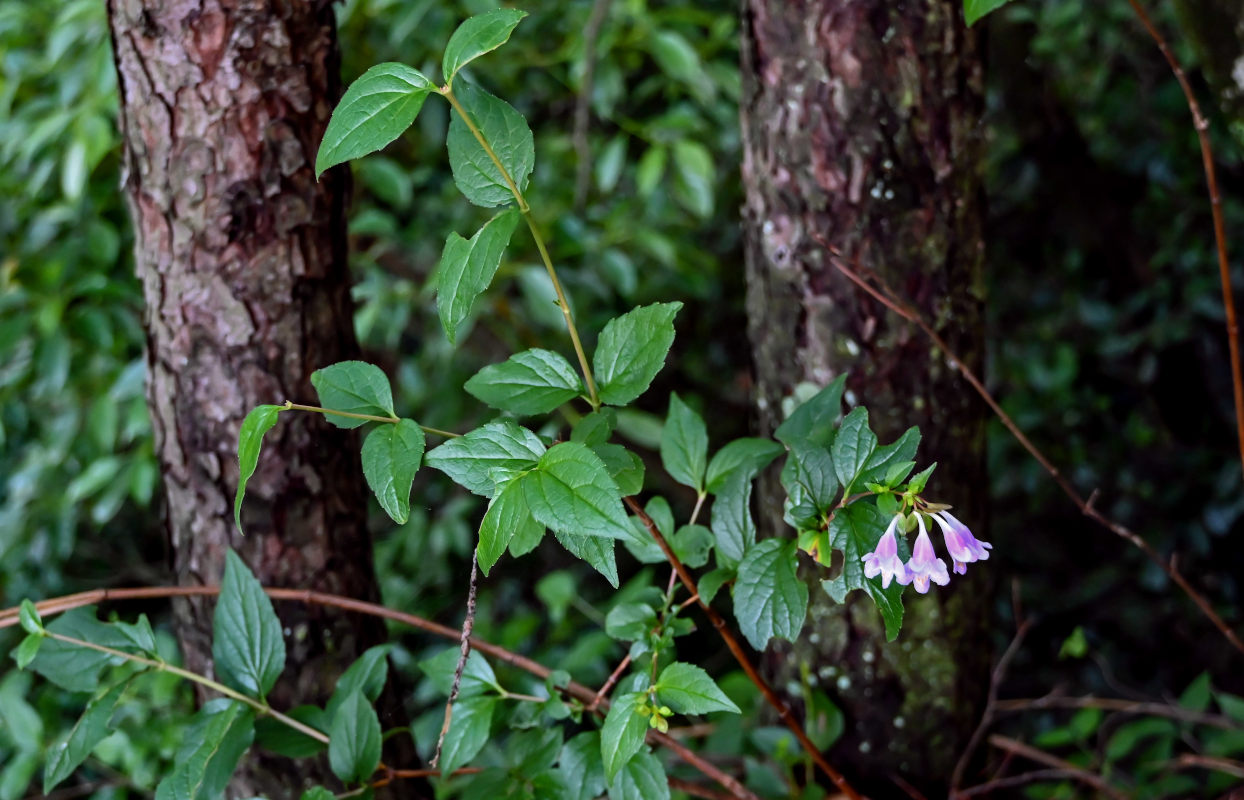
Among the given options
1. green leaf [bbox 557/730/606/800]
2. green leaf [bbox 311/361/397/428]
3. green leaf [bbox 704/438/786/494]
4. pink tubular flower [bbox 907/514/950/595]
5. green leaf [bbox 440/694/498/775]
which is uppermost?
green leaf [bbox 311/361/397/428]

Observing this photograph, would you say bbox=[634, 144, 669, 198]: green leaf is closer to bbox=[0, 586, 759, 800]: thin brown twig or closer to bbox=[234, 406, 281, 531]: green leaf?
bbox=[0, 586, 759, 800]: thin brown twig

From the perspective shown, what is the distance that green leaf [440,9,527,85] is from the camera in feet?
1.79

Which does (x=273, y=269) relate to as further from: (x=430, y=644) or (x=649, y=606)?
(x=430, y=644)

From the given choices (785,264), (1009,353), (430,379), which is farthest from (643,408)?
(785,264)

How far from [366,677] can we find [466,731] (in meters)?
0.12

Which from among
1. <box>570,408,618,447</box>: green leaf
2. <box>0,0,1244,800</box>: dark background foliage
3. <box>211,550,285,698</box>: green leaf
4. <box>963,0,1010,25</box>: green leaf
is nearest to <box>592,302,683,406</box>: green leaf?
<box>570,408,618,447</box>: green leaf

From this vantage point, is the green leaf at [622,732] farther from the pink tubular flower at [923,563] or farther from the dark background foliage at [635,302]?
the dark background foliage at [635,302]

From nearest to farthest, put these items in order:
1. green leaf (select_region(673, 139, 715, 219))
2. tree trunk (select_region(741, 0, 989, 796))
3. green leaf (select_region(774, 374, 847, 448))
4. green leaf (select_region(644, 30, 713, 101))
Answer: green leaf (select_region(774, 374, 847, 448)), tree trunk (select_region(741, 0, 989, 796)), green leaf (select_region(644, 30, 713, 101)), green leaf (select_region(673, 139, 715, 219))

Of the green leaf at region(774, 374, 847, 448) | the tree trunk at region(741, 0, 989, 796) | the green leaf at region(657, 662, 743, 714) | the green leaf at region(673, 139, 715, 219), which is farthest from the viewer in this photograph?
the green leaf at region(673, 139, 715, 219)

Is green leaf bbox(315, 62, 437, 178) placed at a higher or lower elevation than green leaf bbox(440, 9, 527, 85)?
lower

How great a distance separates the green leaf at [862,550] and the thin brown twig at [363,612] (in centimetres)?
26

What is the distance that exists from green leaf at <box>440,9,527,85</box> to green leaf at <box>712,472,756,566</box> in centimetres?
35

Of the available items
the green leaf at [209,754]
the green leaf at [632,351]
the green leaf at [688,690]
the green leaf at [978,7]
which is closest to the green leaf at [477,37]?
the green leaf at [632,351]

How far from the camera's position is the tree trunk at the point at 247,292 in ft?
2.65
